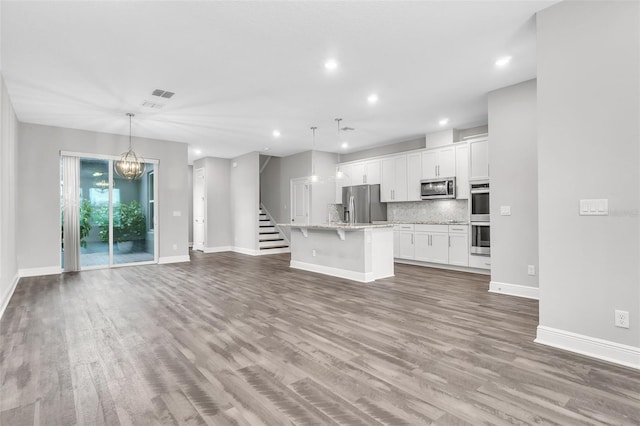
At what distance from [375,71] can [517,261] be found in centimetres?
312

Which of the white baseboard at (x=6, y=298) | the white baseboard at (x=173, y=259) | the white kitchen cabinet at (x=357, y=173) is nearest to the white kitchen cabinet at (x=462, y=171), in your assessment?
the white kitchen cabinet at (x=357, y=173)

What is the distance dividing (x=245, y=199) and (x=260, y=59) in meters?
6.29

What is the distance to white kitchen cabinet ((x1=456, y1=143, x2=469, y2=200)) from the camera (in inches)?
256

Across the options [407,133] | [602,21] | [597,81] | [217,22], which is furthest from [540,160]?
[407,133]

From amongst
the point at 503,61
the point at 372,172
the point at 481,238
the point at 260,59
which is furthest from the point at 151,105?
the point at 481,238

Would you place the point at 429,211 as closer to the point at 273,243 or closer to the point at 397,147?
the point at 397,147

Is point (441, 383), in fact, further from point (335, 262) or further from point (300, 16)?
point (335, 262)

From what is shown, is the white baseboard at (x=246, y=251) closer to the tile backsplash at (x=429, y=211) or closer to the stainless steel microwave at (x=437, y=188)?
the tile backsplash at (x=429, y=211)

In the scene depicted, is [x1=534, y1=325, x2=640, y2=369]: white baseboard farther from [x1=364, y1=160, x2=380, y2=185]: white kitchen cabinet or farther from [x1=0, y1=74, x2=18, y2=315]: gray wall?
[x1=0, y1=74, x2=18, y2=315]: gray wall

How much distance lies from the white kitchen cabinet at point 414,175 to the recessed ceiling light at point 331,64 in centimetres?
394

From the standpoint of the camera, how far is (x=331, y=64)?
12.8 feet

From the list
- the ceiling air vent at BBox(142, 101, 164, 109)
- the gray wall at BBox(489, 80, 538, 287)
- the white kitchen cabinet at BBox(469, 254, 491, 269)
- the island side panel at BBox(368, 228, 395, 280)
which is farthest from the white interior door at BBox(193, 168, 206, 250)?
the gray wall at BBox(489, 80, 538, 287)

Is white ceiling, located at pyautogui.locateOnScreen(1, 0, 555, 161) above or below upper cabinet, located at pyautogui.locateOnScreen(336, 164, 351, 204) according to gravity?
above

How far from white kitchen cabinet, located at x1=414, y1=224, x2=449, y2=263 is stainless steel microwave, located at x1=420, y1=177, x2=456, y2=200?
2.12 ft
